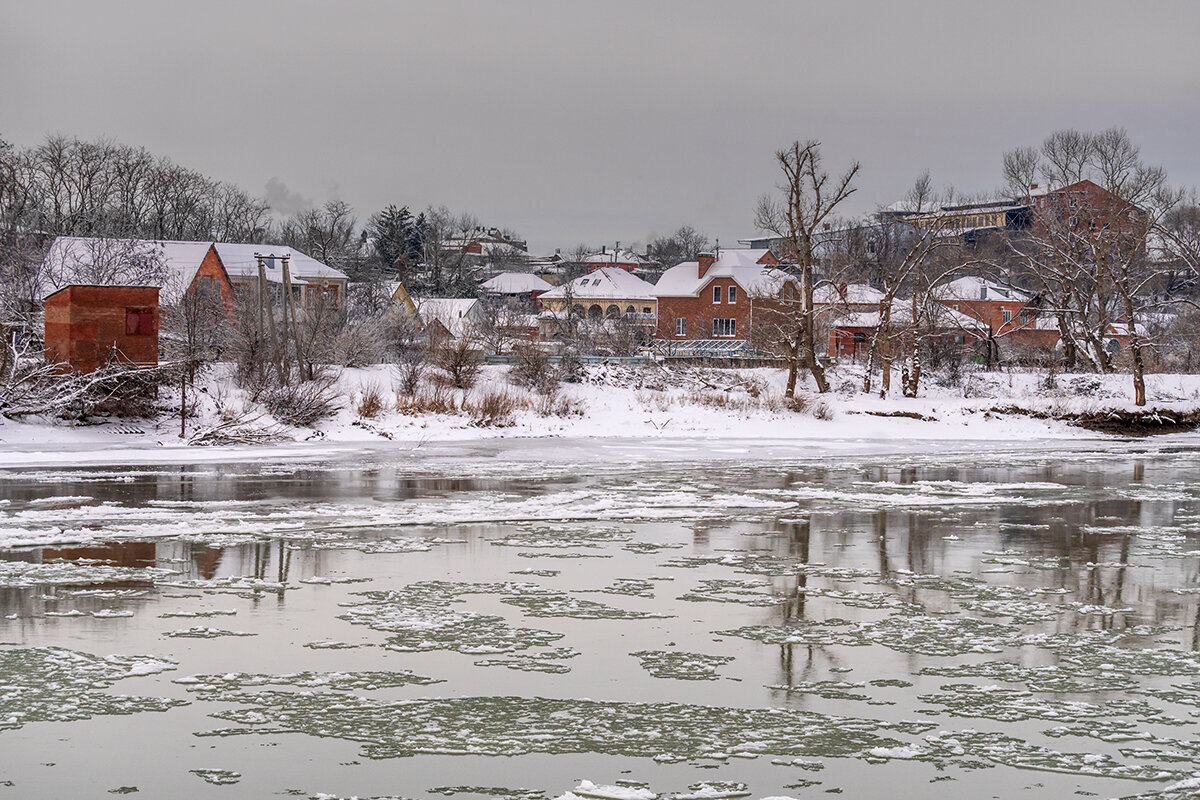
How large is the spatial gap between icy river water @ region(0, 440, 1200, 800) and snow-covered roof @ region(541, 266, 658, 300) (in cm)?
8712

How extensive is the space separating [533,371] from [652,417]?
5.05 m

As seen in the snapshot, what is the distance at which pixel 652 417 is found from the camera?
36.9m

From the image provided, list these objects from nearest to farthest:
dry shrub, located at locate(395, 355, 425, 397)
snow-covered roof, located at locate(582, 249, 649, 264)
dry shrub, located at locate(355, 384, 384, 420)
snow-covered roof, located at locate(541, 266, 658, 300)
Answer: dry shrub, located at locate(355, 384, 384, 420), dry shrub, located at locate(395, 355, 425, 397), snow-covered roof, located at locate(541, 266, 658, 300), snow-covered roof, located at locate(582, 249, 649, 264)

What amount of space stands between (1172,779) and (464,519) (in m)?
12.1

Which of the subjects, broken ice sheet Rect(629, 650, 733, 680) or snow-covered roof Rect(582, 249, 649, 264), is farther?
snow-covered roof Rect(582, 249, 649, 264)

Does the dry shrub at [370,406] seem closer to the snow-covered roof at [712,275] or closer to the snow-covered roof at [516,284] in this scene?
the snow-covered roof at [712,275]

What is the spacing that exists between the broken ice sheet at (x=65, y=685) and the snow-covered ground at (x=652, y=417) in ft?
55.6

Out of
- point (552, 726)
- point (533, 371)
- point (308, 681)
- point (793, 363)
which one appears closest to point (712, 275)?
point (793, 363)

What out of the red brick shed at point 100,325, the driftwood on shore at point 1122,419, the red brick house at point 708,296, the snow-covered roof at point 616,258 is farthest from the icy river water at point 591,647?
the snow-covered roof at point 616,258

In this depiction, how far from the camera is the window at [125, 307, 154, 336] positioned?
1256 inches

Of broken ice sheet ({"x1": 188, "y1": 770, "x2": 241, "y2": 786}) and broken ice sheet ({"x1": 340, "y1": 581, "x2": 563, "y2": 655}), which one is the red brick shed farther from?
broken ice sheet ({"x1": 188, "y1": 770, "x2": 241, "y2": 786})

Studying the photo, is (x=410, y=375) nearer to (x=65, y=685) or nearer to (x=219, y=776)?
(x=65, y=685)

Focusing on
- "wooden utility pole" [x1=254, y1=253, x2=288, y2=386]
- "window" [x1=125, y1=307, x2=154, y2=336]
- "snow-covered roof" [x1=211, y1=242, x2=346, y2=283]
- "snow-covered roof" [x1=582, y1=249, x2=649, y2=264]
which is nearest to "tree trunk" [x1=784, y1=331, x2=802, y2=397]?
"wooden utility pole" [x1=254, y1=253, x2=288, y2=386]

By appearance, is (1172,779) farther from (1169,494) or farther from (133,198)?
(133,198)
